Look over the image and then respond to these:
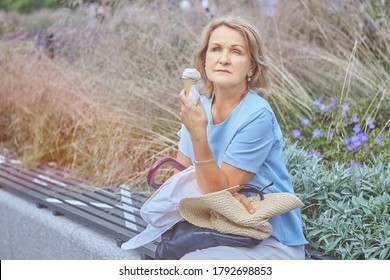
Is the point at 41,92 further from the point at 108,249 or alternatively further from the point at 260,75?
the point at 260,75

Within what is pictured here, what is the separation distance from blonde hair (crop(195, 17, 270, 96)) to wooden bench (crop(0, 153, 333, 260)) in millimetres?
708

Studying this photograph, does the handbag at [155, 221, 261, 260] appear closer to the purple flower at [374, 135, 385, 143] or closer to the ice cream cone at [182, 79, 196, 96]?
the ice cream cone at [182, 79, 196, 96]

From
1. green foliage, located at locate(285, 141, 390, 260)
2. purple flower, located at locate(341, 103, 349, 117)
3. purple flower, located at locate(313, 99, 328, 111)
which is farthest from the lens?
purple flower, located at locate(313, 99, 328, 111)

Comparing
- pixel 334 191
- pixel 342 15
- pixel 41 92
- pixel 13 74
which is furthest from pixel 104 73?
pixel 334 191

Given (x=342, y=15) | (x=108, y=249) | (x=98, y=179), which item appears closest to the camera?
(x=108, y=249)

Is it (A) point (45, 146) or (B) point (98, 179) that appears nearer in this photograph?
(B) point (98, 179)

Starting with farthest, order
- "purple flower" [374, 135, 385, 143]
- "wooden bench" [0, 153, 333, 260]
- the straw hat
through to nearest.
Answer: "purple flower" [374, 135, 385, 143] < "wooden bench" [0, 153, 333, 260] < the straw hat

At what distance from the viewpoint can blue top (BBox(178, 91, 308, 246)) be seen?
196 centimetres

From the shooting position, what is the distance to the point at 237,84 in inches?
79.0

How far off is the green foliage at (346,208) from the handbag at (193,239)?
48 cm

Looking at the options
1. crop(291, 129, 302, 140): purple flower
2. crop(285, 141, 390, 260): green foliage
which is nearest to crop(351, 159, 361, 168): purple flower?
crop(285, 141, 390, 260): green foliage

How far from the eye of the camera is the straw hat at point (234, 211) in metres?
1.92
